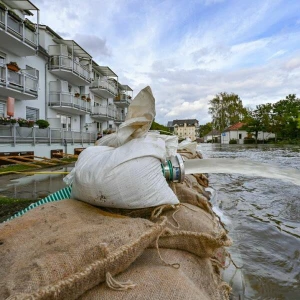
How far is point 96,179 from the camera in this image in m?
1.51

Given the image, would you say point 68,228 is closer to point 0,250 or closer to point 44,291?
point 0,250

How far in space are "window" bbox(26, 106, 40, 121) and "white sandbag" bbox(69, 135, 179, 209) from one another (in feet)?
57.6

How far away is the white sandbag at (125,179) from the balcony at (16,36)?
15100 mm

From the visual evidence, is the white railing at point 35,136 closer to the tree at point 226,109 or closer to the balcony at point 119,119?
the balcony at point 119,119

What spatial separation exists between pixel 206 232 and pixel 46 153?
1561 centimetres

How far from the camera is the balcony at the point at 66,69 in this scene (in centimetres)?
1963

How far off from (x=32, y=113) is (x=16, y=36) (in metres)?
5.17

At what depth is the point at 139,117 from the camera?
173cm

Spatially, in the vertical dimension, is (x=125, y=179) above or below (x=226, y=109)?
below

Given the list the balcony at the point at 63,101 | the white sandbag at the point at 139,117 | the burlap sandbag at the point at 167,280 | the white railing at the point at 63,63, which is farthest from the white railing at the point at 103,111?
the burlap sandbag at the point at 167,280

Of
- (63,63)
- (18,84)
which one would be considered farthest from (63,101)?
(18,84)

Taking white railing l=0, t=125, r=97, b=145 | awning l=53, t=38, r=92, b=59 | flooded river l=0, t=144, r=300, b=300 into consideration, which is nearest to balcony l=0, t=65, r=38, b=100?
white railing l=0, t=125, r=97, b=145

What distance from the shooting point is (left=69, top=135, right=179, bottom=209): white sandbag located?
148 cm

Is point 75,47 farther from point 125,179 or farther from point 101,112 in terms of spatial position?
point 125,179
